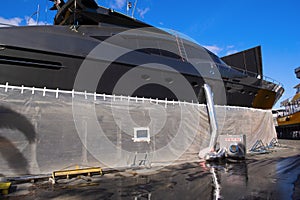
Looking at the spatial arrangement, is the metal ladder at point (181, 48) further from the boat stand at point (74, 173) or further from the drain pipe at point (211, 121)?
the boat stand at point (74, 173)

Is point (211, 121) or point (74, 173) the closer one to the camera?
point (74, 173)

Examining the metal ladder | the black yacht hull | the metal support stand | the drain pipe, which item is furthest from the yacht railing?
the metal support stand

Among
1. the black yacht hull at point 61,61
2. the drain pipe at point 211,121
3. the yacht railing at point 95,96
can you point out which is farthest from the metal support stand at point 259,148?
the black yacht hull at point 61,61

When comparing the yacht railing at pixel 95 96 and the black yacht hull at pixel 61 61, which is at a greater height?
the black yacht hull at pixel 61 61

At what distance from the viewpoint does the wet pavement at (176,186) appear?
3.62 meters

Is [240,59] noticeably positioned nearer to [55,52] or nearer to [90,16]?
[90,16]

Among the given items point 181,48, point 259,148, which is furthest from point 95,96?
point 259,148

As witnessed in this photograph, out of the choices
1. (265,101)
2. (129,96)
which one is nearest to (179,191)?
(129,96)

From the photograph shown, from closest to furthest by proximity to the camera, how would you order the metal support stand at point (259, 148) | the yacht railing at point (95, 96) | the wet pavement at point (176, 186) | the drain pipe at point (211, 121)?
the wet pavement at point (176, 186)
the yacht railing at point (95, 96)
the drain pipe at point (211, 121)
the metal support stand at point (259, 148)

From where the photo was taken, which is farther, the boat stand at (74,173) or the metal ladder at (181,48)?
the metal ladder at (181,48)

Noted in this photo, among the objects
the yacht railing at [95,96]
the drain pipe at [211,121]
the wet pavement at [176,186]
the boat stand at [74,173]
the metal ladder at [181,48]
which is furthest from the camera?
the metal ladder at [181,48]

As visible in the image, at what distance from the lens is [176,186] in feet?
13.9

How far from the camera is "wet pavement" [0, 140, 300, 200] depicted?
11.9 feet

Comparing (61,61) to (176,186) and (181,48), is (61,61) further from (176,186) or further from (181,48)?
(181,48)
